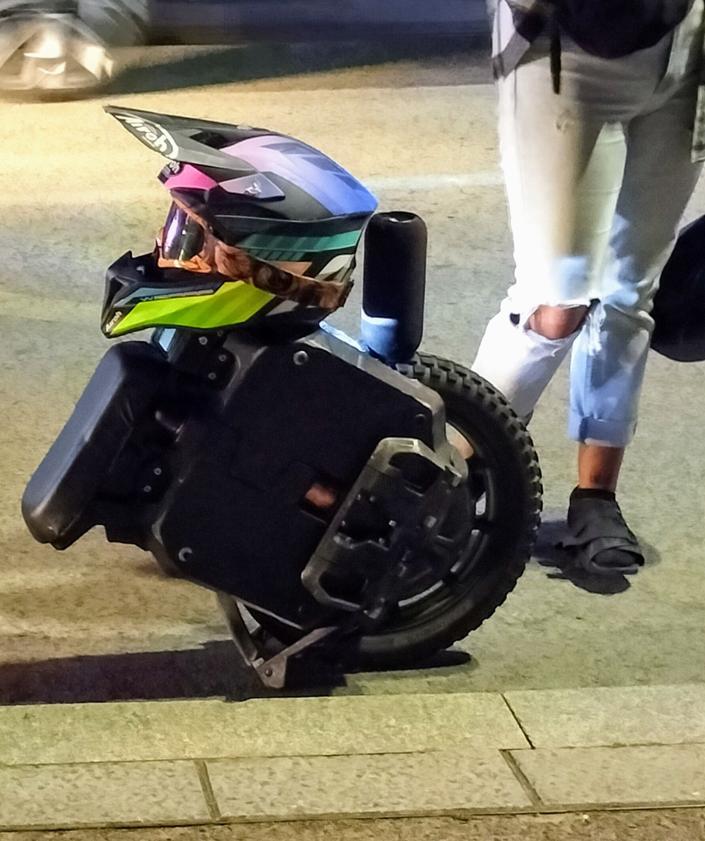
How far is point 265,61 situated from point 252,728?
286 inches

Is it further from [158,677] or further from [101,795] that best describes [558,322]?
[101,795]

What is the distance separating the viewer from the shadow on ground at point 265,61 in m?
8.48

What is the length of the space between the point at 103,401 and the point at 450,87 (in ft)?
20.7

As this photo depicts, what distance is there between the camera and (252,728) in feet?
7.63

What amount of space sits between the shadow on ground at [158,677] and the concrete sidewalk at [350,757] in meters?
0.21

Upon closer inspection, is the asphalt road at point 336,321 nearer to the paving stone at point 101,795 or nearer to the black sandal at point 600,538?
the black sandal at point 600,538

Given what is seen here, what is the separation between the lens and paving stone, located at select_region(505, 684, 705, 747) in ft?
7.68

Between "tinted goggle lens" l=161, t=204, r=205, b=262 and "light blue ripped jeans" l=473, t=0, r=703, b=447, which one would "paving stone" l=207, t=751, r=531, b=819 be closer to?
"tinted goggle lens" l=161, t=204, r=205, b=262

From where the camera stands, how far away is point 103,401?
2363mm

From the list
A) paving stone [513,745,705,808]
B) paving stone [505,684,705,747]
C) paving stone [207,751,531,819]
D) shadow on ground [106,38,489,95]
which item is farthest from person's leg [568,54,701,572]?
shadow on ground [106,38,489,95]

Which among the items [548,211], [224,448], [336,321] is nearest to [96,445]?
[224,448]

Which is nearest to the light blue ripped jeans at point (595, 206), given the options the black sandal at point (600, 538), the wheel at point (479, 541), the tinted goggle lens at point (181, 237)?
the black sandal at point (600, 538)

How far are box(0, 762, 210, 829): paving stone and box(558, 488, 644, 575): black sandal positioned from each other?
1.28m

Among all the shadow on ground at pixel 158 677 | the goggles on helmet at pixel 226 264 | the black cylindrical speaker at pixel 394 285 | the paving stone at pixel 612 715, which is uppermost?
the goggles on helmet at pixel 226 264
